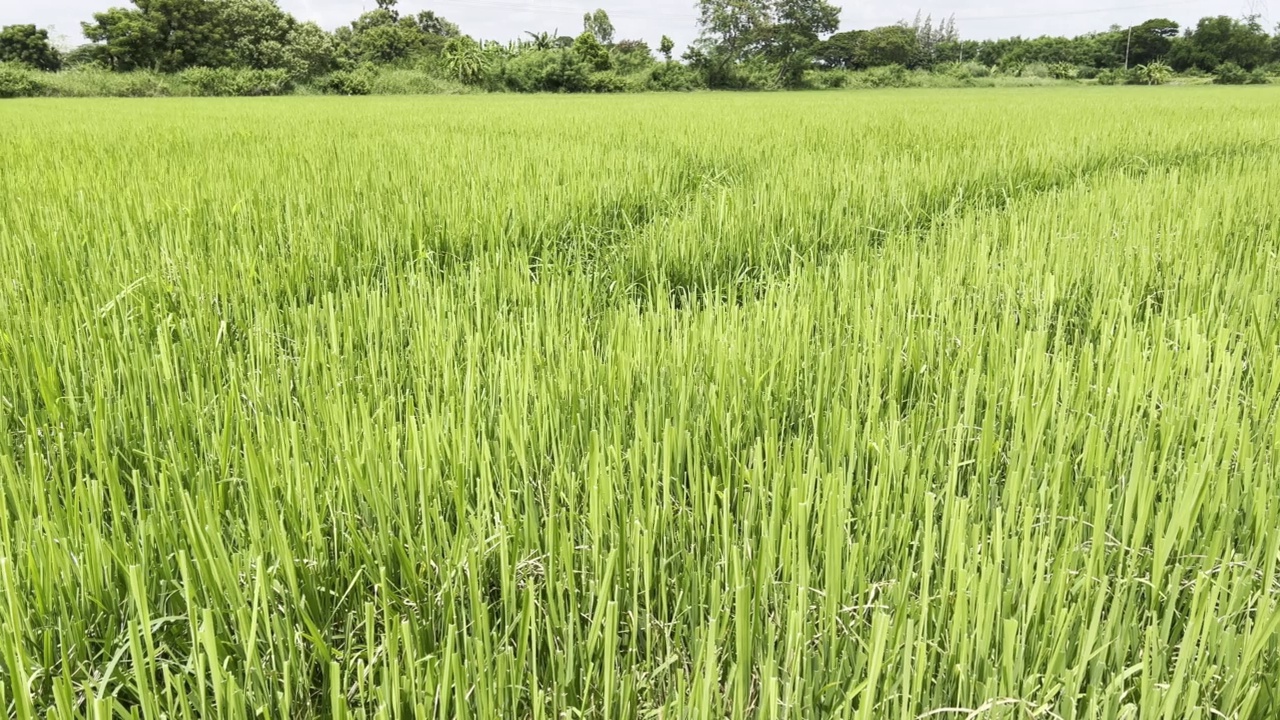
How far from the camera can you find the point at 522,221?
246 centimetres

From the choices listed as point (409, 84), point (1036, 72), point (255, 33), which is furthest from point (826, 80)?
point (255, 33)

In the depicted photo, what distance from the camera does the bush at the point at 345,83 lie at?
26000mm

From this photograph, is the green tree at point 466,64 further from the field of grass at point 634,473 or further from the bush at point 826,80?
the field of grass at point 634,473

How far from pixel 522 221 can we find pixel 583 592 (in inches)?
75.9

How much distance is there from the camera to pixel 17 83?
2136 centimetres

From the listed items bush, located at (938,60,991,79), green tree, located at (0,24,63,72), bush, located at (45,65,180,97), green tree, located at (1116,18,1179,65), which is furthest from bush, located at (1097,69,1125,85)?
green tree, located at (0,24,63,72)

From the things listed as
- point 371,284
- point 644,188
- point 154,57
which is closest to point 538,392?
point 371,284

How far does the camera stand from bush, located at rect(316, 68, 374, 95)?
26.0 metres

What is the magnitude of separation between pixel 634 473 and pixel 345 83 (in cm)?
2920

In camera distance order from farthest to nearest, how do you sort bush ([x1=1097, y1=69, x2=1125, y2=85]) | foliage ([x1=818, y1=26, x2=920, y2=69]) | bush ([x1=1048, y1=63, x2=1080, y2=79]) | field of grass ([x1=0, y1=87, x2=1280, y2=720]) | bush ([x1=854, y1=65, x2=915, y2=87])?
foliage ([x1=818, y1=26, x2=920, y2=69])
bush ([x1=1048, y1=63, x2=1080, y2=79])
bush ([x1=1097, y1=69, x2=1125, y2=85])
bush ([x1=854, y1=65, x2=915, y2=87])
field of grass ([x1=0, y1=87, x2=1280, y2=720])

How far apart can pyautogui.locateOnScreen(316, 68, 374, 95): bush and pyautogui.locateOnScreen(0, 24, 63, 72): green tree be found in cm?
1955

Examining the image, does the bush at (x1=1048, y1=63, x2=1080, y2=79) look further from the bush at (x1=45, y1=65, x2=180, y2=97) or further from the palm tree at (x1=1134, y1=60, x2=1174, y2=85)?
the bush at (x1=45, y1=65, x2=180, y2=97)

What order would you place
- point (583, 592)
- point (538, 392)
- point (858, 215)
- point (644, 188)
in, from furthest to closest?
point (644, 188) → point (858, 215) → point (538, 392) → point (583, 592)

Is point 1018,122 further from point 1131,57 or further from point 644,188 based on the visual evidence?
point 1131,57
